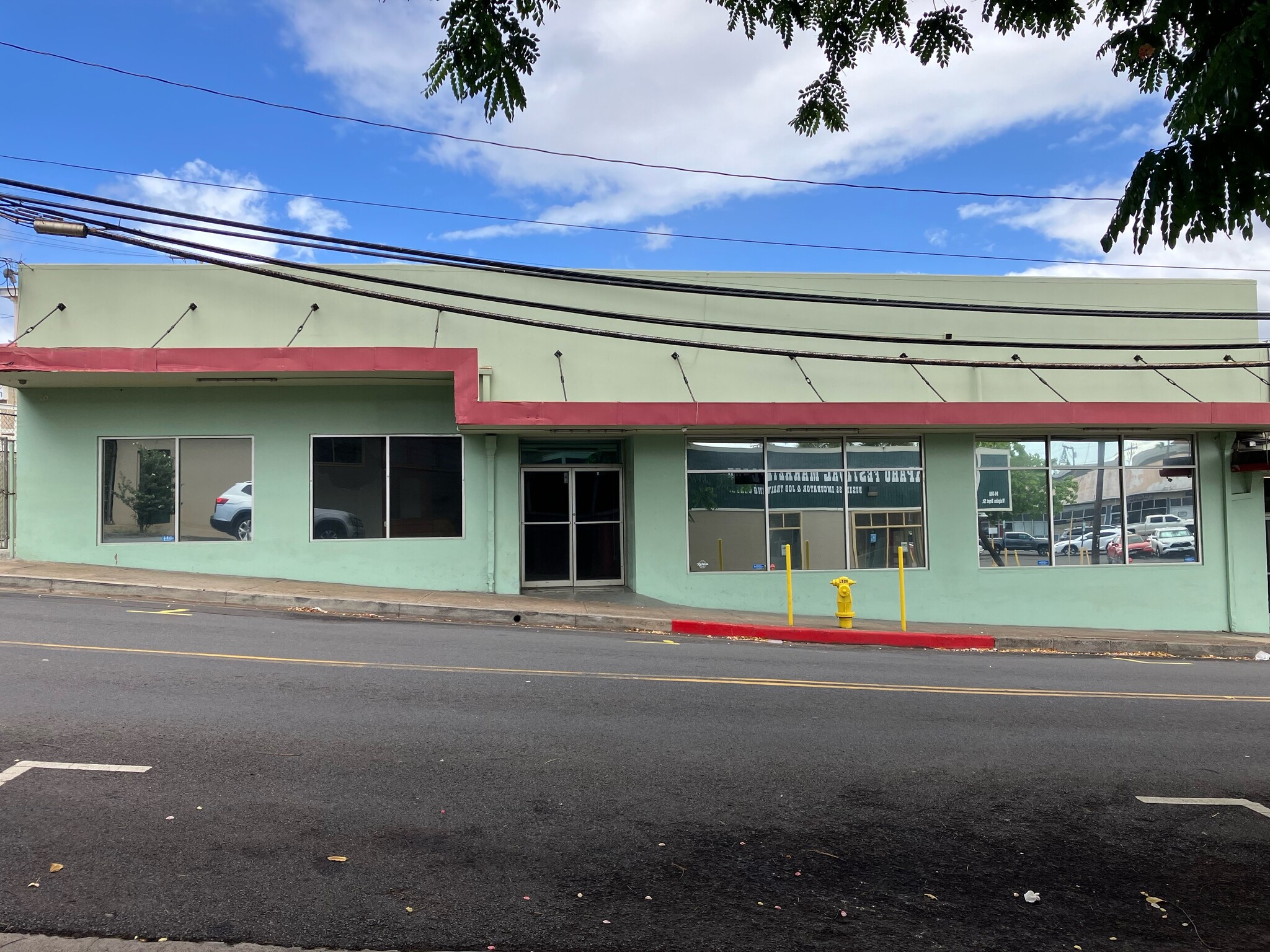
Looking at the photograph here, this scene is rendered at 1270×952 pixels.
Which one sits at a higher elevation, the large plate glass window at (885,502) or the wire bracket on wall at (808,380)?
the wire bracket on wall at (808,380)

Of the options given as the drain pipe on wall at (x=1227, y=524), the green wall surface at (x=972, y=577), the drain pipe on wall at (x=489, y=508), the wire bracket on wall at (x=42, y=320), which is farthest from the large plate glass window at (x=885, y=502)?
the wire bracket on wall at (x=42, y=320)

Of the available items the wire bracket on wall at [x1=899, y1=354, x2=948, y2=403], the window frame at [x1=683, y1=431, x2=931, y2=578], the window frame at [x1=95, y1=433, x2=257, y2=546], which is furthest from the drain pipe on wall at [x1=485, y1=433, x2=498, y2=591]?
the wire bracket on wall at [x1=899, y1=354, x2=948, y2=403]

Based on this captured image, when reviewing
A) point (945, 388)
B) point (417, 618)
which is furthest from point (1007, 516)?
point (417, 618)

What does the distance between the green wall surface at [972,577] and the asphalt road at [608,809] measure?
7.36 m

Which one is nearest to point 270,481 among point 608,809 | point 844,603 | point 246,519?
point 246,519

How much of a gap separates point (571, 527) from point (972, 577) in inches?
305

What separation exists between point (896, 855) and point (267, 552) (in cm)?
1386

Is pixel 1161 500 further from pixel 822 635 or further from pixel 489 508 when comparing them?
pixel 489 508

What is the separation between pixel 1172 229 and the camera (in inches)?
144

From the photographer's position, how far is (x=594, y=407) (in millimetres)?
15219

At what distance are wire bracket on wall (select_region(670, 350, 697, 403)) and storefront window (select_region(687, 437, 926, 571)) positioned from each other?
863mm

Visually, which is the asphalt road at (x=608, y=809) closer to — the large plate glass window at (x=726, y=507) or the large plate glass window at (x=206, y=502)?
the large plate glass window at (x=206, y=502)

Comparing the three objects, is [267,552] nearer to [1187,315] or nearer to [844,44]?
[844,44]

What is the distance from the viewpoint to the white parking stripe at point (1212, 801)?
568 centimetres
